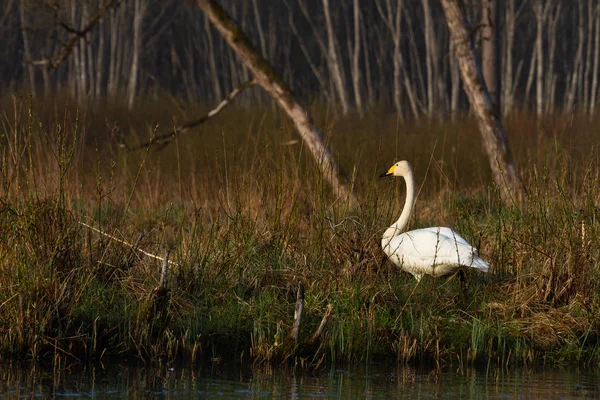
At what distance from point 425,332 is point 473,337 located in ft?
0.99

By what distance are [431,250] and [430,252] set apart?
16 mm

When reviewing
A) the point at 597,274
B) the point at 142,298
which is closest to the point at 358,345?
the point at 142,298

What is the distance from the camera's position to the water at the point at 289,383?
529cm

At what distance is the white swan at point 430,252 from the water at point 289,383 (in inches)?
40.1

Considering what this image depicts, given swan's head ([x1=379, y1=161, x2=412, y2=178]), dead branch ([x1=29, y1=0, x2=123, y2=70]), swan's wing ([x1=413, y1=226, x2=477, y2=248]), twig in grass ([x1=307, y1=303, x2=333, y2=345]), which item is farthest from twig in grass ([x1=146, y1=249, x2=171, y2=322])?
dead branch ([x1=29, y1=0, x2=123, y2=70])

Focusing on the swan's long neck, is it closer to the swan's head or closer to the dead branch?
the swan's head

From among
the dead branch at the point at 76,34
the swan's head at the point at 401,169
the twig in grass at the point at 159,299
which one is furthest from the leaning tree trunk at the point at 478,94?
the twig in grass at the point at 159,299

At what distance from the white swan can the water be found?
3.35 ft

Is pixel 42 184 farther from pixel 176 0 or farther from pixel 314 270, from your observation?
pixel 176 0

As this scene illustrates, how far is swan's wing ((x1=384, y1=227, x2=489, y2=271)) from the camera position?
7.00 m

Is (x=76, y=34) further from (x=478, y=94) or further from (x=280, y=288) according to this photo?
(x=280, y=288)

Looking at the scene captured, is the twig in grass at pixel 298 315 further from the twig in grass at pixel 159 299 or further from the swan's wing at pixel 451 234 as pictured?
the swan's wing at pixel 451 234

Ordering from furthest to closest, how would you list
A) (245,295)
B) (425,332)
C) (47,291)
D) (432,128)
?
(432,128) → (245,295) → (425,332) → (47,291)

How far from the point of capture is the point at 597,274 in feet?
23.0
